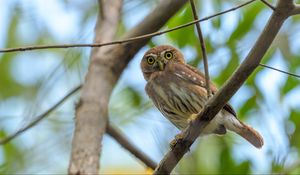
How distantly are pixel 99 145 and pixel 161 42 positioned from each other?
4.54ft

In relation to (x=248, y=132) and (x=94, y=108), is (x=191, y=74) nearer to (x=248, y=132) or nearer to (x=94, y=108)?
(x=248, y=132)

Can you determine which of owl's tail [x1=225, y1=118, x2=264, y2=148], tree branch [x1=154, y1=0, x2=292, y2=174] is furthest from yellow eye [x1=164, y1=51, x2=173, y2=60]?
tree branch [x1=154, y1=0, x2=292, y2=174]


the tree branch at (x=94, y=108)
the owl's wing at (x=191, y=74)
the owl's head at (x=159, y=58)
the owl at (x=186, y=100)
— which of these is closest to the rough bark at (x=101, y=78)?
the tree branch at (x=94, y=108)

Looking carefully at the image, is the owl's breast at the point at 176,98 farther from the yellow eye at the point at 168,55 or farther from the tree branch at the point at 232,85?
the tree branch at the point at 232,85

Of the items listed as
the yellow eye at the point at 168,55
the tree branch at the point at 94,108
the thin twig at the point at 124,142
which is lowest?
the thin twig at the point at 124,142

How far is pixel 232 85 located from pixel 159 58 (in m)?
2.24

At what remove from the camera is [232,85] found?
3420 millimetres

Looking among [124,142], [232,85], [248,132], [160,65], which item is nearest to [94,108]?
[124,142]

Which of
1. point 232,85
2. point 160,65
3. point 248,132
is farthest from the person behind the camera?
point 160,65

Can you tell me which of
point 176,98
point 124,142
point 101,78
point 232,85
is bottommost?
point 124,142

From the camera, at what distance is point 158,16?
566cm

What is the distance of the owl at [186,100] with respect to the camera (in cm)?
489

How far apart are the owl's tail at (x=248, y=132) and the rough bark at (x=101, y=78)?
3.64 feet

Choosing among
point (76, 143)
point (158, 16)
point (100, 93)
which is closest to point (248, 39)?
point (158, 16)
